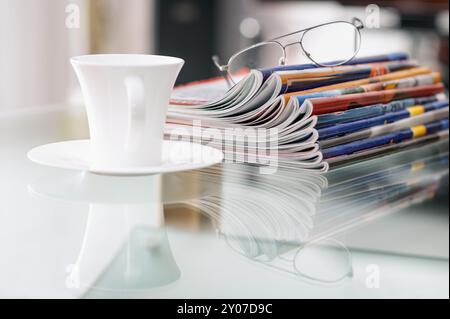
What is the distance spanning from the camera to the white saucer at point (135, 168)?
1.99 ft

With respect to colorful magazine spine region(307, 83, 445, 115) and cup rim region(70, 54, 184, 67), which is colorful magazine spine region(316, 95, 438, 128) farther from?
cup rim region(70, 54, 184, 67)

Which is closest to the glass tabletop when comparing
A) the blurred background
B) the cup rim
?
the cup rim

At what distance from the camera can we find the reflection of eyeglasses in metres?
0.80

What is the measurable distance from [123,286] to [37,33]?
198cm

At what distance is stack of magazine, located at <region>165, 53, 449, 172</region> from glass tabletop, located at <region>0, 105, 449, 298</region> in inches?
0.8

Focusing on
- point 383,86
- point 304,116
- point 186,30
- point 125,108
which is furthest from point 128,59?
point 186,30

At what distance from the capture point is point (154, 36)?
315 cm

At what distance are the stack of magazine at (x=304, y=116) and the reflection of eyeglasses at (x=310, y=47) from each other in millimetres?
18

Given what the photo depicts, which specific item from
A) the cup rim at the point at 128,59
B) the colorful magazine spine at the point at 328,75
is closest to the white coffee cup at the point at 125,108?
the cup rim at the point at 128,59

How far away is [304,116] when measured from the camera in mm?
696

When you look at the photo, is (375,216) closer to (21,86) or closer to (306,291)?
(306,291)

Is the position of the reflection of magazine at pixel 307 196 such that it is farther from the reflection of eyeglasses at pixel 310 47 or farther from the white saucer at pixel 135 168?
the reflection of eyeglasses at pixel 310 47

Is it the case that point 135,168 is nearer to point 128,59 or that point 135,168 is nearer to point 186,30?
point 128,59
